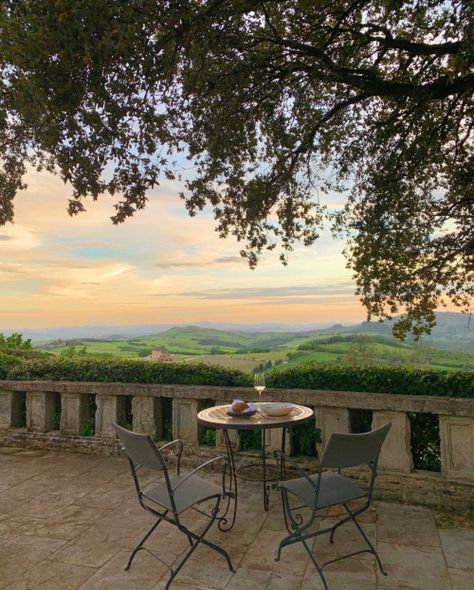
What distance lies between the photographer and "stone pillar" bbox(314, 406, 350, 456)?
4.53 m

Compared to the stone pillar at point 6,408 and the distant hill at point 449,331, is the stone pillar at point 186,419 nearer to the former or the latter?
the stone pillar at point 6,408

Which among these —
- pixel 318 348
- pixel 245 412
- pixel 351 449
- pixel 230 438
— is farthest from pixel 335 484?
pixel 318 348

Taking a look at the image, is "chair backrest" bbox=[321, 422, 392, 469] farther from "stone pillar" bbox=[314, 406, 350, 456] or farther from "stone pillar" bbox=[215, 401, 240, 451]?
"stone pillar" bbox=[215, 401, 240, 451]

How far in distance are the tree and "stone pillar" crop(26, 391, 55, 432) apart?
2768 millimetres

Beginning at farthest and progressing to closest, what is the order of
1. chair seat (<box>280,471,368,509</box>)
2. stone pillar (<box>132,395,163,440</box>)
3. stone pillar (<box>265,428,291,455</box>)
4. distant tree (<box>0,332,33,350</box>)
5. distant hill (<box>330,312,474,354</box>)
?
distant tree (<box>0,332,33,350</box>)
distant hill (<box>330,312,474,354</box>)
stone pillar (<box>132,395,163,440</box>)
stone pillar (<box>265,428,291,455</box>)
chair seat (<box>280,471,368,509</box>)

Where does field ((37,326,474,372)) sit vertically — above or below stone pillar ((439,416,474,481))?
above

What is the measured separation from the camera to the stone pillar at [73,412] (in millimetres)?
6023

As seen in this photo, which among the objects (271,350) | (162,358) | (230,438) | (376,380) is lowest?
(230,438)

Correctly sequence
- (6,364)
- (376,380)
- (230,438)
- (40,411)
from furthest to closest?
1. (6,364)
2. (40,411)
3. (230,438)
4. (376,380)

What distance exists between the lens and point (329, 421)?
15.1 feet

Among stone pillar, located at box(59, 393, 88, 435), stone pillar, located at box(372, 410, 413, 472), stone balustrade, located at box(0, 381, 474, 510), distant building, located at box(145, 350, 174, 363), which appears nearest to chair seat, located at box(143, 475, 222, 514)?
stone balustrade, located at box(0, 381, 474, 510)

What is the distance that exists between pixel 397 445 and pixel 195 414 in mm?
2347

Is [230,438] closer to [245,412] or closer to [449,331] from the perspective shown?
[245,412]

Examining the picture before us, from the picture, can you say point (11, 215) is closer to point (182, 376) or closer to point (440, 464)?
point (182, 376)
